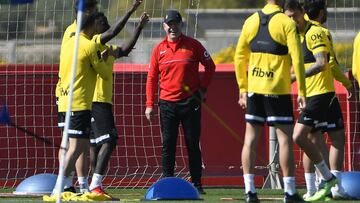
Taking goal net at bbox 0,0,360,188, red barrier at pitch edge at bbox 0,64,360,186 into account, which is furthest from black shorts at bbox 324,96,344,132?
red barrier at pitch edge at bbox 0,64,360,186

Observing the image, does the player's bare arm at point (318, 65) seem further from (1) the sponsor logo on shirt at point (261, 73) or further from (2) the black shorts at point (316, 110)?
(1) the sponsor logo on shirt at point (261, 73)

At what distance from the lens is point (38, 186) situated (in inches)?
577

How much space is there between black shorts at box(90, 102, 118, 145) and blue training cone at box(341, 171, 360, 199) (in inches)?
101

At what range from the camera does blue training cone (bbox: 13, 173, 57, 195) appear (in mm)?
14602

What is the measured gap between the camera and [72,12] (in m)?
17.8

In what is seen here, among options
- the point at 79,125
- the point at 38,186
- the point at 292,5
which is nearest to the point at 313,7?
the point at 292,5

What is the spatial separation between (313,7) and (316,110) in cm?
114

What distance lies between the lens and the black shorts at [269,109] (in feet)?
40.3

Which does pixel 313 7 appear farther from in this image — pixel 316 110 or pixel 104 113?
pixel 104 113

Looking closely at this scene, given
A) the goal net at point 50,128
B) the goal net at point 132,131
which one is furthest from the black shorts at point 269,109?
the goal net at point 50,128

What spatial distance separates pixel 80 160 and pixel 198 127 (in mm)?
1904

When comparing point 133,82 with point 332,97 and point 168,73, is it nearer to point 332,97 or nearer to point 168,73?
point 168,73

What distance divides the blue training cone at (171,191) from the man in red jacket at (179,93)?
6.85ft

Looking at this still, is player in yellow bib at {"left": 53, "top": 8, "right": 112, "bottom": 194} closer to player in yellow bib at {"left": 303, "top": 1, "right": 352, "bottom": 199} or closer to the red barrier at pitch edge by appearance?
player in yellow bib at {"left": 303, "top": 1, "right": 352, "bottom": 199}
